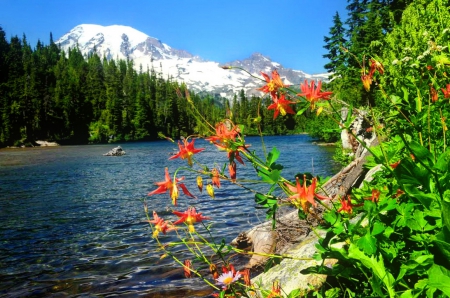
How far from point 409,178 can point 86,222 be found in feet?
38.3

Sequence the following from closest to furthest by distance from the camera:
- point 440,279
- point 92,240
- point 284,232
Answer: point 440,279 < point 284,232 < point 92,240

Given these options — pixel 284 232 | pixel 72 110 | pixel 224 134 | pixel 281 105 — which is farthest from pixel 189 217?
pixel 72 110

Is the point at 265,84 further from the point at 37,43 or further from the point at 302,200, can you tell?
the point at 37,43

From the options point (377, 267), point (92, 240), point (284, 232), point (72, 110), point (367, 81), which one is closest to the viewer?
point (377, 267)

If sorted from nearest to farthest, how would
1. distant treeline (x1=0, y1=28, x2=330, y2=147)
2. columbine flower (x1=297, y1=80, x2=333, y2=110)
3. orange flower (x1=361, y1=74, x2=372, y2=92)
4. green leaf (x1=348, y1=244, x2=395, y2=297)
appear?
green leaf (x1=348, y1=244, x2=395, y2=297) → columbine flower (x1=297, y1=80, x2=333, y2=110) → orange flower (x1=361, y1=74, x2=372, y2=92) → distant treeline (x1=0, y1=28, x2=330, y2=147)

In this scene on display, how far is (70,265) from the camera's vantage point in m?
7.71

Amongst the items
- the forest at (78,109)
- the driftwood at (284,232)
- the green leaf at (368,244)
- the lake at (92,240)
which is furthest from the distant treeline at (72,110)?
the green leaf at (368,244)

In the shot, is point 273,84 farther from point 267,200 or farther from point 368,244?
point 368,244

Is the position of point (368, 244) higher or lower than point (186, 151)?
lower

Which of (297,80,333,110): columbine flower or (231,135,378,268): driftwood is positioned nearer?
(297,80,333,110): columbine flower

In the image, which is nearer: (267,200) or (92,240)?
(267,200)

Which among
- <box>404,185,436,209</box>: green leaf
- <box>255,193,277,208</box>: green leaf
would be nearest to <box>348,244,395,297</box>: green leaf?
<box>404,185,436,209</box>: green leaf

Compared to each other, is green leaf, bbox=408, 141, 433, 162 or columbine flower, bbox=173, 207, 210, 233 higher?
green leaf, bbox=408, 141, 433, 162

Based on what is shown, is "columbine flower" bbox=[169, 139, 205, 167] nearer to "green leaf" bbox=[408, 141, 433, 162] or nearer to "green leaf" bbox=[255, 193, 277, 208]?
"green leaf" bbox=[255, 193, 277, 208]
